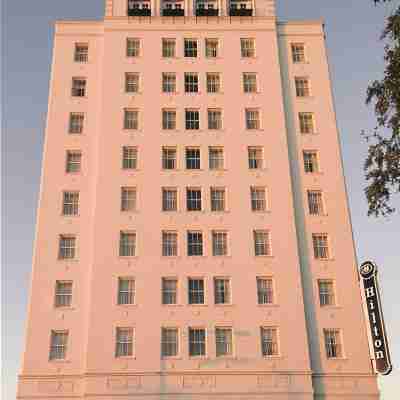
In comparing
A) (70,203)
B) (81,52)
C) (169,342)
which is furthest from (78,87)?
(169,342)

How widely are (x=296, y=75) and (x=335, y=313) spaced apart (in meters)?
22.6

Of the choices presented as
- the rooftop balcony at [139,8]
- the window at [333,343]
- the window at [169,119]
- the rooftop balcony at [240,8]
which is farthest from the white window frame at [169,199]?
the rooftop balcony at [240,8]

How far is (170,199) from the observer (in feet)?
155

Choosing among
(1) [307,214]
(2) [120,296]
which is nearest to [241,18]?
(1) [307,214]

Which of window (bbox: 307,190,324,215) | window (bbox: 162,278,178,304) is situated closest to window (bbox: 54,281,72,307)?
window (bbox: 162,278,178,304)

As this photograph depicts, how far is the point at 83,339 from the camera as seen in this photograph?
42.3 metres

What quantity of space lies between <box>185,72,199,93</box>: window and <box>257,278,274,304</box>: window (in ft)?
61.3

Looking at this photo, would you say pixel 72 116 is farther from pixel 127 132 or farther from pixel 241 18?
pixel 241 18


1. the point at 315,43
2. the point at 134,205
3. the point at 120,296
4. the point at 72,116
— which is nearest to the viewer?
the point at 120,296

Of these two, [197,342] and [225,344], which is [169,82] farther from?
[225,344]

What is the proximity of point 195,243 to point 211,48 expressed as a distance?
65.5 feet

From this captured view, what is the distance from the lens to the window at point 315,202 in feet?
157

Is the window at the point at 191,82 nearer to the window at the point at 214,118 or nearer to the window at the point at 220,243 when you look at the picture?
the window at the point at 214,118

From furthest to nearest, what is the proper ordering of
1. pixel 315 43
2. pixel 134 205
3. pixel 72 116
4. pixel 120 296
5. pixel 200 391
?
pixel 315 43 < pixel 72 116 < pixel 134 205 < pixel 120 296 < pixel 200 391
